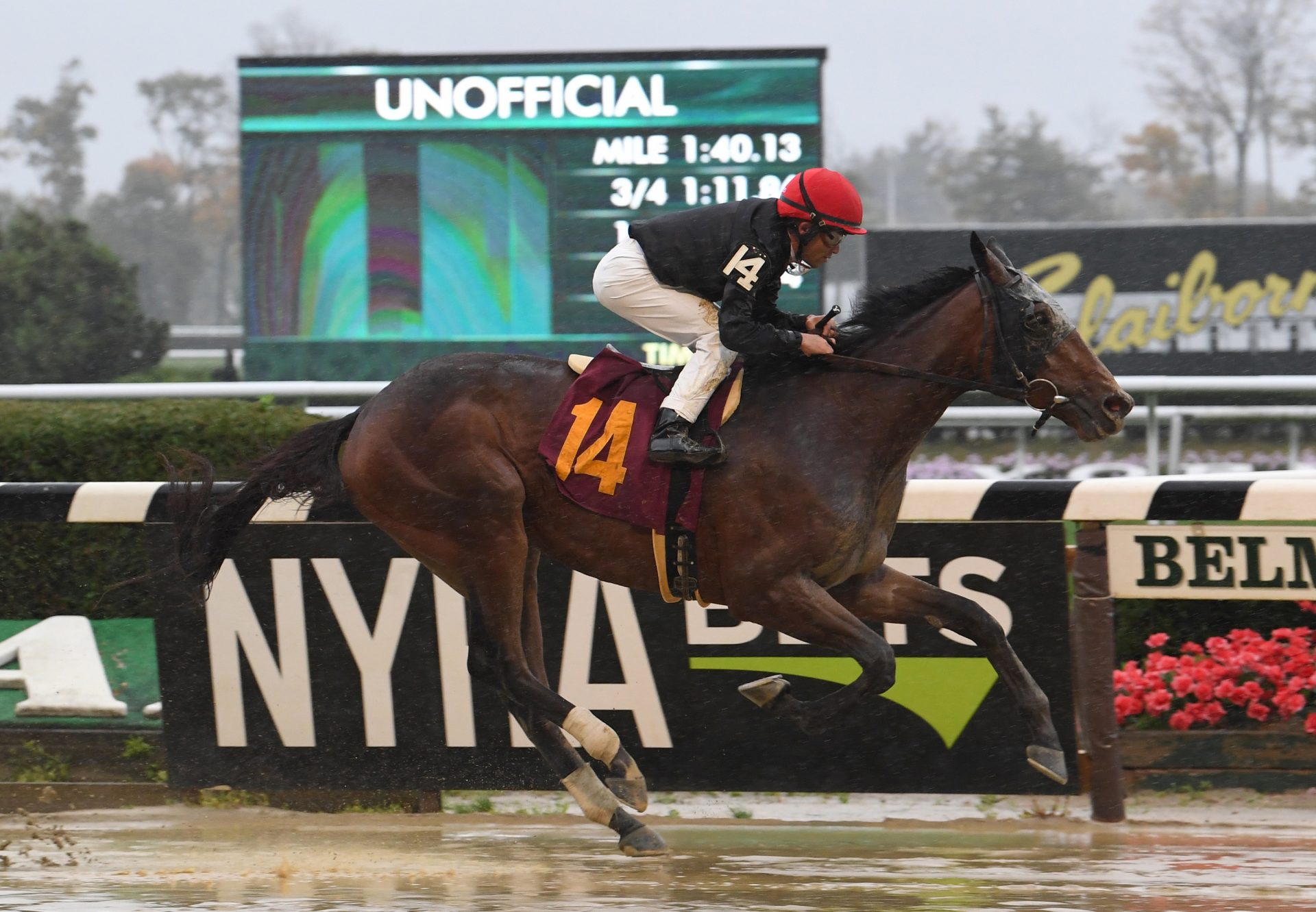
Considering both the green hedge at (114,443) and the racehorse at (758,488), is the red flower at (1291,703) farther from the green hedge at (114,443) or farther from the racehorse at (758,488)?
the green hedge at (114,443)

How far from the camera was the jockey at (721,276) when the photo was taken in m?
4.30

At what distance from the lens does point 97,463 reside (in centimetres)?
596

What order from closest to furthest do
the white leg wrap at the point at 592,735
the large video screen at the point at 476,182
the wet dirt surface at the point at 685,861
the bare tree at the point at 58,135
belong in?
the wet dirt surface at the point at 685,861 → the white leg wrap at the point at 592,735 → the large video screen at the point at 476,182 → the bare tree at the point at 58,135

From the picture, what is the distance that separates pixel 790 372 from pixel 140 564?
2.56 metres

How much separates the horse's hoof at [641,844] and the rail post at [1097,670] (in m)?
1.34

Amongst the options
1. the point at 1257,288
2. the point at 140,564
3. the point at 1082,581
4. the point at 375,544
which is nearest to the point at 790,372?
the point at 1082,581

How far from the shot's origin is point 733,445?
439 centimetres

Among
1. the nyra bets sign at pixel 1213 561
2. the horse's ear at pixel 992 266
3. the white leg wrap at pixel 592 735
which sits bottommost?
the white leg wrap at pixel 592 735

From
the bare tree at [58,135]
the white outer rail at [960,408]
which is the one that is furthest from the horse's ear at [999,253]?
the bare tree at [58,135]

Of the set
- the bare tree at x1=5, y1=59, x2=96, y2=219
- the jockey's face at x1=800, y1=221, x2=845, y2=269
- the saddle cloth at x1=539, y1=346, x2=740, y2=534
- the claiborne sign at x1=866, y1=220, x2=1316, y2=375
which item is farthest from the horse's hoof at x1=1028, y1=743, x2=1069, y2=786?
the bare tree at x1=5, y1=59, x2=96, y2=219

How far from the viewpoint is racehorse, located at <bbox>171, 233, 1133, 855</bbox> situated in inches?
169

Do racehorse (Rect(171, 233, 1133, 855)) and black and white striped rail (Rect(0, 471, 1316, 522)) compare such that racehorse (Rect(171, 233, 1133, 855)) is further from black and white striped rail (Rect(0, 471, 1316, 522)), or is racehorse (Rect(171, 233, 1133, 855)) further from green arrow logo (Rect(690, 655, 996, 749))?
black and white striped rail (Rect(0, 471, 1316, 522))

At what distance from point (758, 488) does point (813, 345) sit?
410 mm

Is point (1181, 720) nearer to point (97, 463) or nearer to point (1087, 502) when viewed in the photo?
point (1087, 502)
